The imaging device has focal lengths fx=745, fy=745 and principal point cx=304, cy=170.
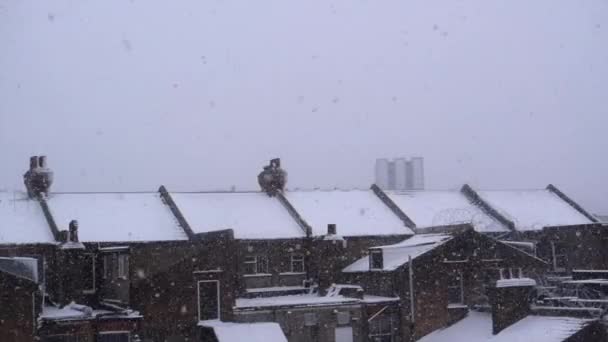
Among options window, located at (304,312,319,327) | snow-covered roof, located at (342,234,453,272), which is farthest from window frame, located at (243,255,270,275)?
window, located at (304,312,319,327)

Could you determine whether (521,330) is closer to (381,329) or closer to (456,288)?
(456,288)

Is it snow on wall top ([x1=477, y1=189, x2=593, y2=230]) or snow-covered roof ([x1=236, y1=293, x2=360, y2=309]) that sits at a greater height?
snow on wall top ([x1=477, y1=189, x2=593, y2=230])

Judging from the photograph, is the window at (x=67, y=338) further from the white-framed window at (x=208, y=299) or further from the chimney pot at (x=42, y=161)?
the chimney pot at (x=42, y=161)

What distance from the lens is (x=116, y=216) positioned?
129 feet

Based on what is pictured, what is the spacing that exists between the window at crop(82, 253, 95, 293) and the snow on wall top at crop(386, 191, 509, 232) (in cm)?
1835

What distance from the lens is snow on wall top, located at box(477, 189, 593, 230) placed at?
45.6 m

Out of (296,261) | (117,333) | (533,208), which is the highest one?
(533,208)

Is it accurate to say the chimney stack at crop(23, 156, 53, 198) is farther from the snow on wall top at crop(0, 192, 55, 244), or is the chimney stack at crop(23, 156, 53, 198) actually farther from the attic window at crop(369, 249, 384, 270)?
the attic window at crop(369, 249, 384, 270)

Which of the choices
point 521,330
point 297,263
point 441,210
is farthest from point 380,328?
point 441,210

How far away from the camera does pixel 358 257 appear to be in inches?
1631

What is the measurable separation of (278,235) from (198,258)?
781 cm

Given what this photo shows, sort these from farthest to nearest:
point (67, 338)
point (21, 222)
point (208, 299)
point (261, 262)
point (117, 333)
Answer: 1. point (261, 262)
2. point (21, 222)
3. point (208, 299)
4. point (117, 333)
5. point (67, 338)

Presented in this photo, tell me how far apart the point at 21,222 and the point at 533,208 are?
101 feet

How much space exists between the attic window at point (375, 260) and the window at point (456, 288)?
346cm
